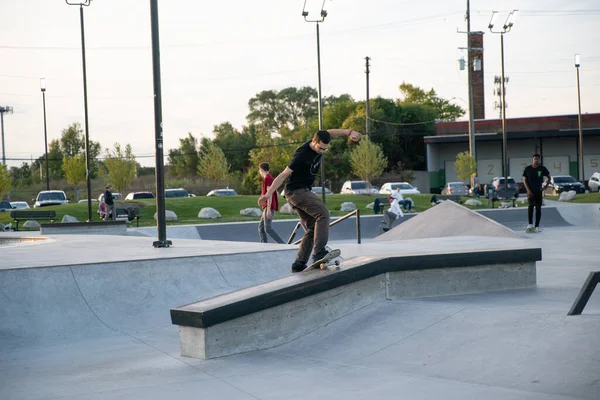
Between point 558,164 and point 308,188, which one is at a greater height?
point 558,164

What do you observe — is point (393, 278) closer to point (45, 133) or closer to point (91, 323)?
point (91, 323)

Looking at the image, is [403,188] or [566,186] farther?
[566,186]

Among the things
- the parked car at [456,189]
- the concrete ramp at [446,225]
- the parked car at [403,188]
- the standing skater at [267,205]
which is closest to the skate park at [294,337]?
the standing skater at [267,205]

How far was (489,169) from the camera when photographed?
5600 cm

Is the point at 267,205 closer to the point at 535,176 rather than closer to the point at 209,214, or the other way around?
the point at 535,176

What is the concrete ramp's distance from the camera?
49.0 feet

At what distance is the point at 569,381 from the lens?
413 cm

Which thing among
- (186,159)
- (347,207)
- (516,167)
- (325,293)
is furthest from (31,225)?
(186,159)

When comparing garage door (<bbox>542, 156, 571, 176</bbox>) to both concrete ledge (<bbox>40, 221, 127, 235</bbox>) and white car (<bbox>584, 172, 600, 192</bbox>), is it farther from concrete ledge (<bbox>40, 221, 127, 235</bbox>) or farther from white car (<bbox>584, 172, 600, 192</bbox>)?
concrete ledge (<bbox>40, 221, 127, 235</bbox>)

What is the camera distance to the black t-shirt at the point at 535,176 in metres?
14.8

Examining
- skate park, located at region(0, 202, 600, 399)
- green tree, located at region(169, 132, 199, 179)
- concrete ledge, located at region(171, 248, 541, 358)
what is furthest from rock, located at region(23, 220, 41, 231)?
green tree, located at region(169, 132, 199, 179)

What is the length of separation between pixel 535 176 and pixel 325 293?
10394 millimetres

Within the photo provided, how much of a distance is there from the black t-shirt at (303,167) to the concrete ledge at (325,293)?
40.0 inches

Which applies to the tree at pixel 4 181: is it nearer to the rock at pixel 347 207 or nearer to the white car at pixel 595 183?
the rock at pixel 347 207
